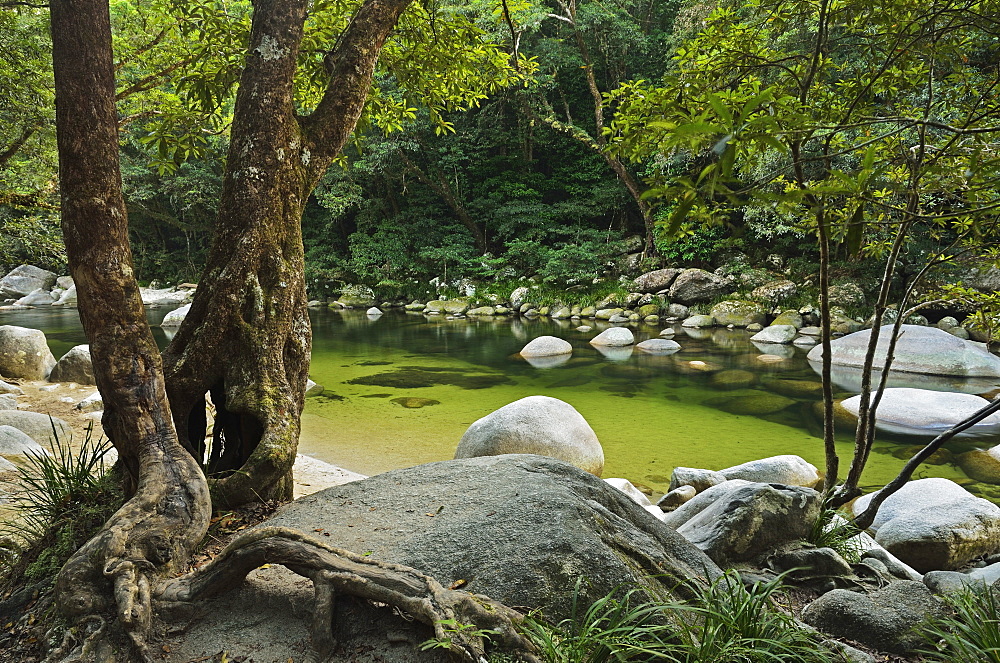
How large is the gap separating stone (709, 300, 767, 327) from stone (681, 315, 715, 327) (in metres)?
0.22

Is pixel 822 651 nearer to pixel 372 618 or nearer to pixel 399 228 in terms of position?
pixel 372 618

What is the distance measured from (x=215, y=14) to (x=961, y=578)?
597 cm

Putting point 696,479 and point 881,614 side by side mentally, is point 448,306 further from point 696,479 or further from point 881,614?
point 881,614

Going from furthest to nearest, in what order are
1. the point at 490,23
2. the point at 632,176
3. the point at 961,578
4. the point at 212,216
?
1. the point at 212,216
2. the point at 632,176
3. the point at 490,23
4. the point at 961,578

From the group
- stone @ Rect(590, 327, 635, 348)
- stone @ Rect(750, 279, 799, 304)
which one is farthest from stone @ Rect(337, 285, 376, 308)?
stone @ Rect(750, 279, 799, 304)

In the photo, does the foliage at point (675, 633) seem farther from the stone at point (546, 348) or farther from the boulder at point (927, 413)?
the stone at point (546, 348)

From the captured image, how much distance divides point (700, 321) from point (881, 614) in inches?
602

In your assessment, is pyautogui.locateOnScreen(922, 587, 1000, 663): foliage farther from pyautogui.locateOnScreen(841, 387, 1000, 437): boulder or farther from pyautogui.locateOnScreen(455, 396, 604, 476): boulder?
pyautogui.locateOnScreen(841, 387, 1000, 437): boulder

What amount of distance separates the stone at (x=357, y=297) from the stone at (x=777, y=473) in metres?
20.2

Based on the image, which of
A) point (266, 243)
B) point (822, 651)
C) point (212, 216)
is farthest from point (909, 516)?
point (212, 216)

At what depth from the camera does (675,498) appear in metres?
5.14

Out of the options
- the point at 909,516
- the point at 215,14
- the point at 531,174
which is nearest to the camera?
the point at 909,516

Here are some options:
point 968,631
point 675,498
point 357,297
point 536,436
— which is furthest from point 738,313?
point 968,631

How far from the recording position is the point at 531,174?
23.5 metres
